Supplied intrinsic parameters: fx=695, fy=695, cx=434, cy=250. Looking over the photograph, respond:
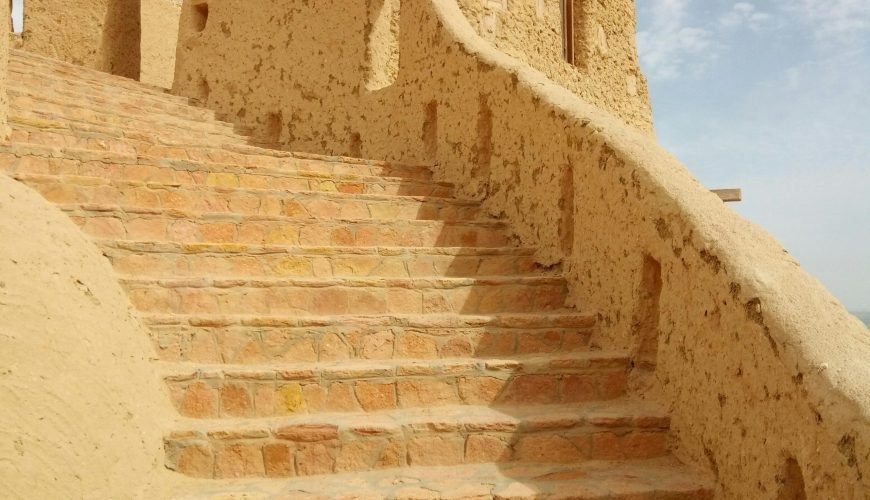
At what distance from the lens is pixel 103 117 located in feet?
18.7

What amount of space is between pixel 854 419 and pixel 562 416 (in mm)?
1281

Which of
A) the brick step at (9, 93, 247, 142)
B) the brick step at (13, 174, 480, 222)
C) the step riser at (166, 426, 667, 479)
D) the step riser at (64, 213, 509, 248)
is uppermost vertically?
the brick step at (9, 93, 247, 142)

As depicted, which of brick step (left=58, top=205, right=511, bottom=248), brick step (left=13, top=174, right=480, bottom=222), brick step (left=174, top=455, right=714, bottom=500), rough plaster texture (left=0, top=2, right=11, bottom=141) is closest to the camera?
brick step (left=174, top=455, right=714, bottom=500)

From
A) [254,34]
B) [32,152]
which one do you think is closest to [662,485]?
[32,152]

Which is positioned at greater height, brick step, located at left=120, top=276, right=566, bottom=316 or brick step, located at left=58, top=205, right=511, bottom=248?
brick step, located at left=58, top=205, right=511, bottom=248

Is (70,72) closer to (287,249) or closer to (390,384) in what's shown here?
(287,249)

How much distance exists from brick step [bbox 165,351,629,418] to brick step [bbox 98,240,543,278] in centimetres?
76

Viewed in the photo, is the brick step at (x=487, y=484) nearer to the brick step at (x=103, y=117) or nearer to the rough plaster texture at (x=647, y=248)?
the rough plaster texture at (x=647, y=248)

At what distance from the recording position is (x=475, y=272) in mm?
4309

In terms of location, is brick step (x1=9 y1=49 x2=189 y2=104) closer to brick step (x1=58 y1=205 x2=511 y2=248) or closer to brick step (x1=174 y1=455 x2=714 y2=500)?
brick step (x1=58 y1=205 x2=511 y2=248)

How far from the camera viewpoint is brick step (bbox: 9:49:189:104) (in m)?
7.07

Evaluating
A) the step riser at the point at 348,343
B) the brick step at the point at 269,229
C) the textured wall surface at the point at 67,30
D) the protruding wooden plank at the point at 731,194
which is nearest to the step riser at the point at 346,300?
the step riser at the point at 348,343

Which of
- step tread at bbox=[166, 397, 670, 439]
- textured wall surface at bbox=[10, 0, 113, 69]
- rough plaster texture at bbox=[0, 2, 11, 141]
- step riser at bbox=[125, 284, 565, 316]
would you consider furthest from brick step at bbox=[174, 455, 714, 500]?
textured wall surface at bbox=[10, 0, 113, 69]

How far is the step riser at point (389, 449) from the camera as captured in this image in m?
2.80
